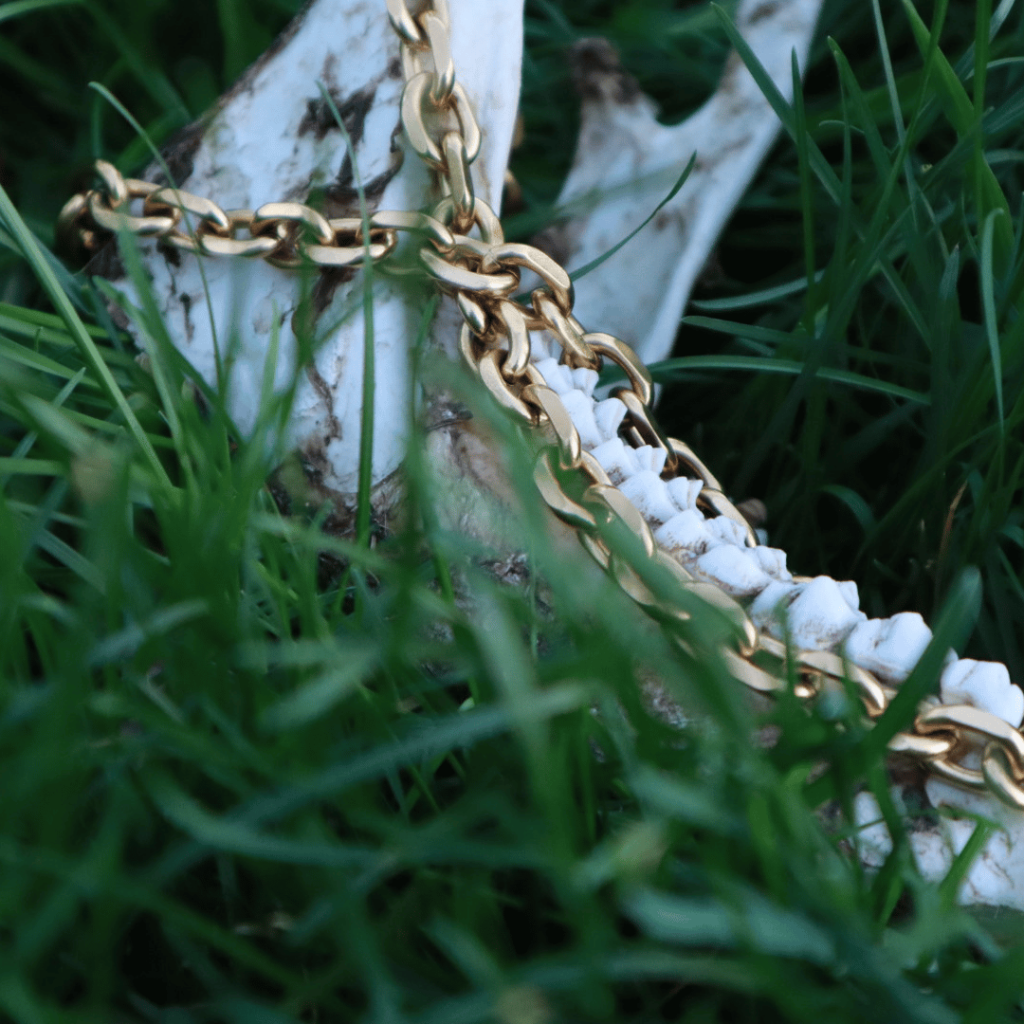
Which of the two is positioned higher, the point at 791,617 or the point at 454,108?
the point at 454,108

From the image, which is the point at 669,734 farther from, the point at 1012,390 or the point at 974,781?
the point at 1012,390

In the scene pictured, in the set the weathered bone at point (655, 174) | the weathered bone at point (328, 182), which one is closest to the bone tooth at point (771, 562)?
the weathered bone at point (328, 182)

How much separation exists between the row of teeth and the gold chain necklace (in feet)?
0.07

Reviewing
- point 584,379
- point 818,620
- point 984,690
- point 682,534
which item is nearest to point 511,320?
point 584,379

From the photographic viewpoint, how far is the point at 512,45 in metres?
0.79

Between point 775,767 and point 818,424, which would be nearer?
point 775,767

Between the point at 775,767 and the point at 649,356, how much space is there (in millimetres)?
605

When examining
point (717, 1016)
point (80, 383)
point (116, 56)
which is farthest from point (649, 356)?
point (116, 56)

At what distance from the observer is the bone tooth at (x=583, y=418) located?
697 millimetres

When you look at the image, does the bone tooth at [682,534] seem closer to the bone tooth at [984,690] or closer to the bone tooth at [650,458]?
the bone tooth at [650,458]

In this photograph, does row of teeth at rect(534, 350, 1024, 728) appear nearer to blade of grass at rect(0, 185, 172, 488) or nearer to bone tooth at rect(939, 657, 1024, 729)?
bone tooth at rect(939, 657, 1024, 729)

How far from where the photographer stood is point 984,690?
602 millimetres

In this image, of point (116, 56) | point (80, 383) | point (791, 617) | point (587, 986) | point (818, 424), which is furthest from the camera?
point (116, 56)

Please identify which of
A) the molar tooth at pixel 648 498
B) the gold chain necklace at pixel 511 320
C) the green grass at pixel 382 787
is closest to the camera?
the green grass at pixel 382 787
